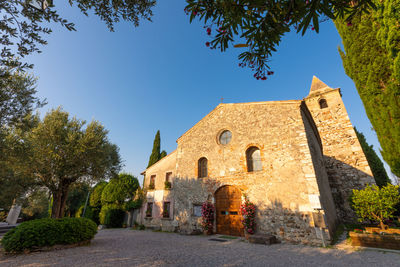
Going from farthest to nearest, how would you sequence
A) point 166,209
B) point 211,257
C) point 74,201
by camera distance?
point 74,201, point 166,209, point 211,257

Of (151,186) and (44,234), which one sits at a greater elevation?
(151,186)

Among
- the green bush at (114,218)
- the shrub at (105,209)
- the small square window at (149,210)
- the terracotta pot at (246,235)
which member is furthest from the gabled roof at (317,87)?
the green bush at (114,218)

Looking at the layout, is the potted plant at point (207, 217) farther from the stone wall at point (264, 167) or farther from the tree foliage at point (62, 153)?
the tree foliage at point (62, 153)

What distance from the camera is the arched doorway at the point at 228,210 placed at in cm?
1051

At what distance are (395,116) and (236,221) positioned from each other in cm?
949

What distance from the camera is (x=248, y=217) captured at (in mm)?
9633

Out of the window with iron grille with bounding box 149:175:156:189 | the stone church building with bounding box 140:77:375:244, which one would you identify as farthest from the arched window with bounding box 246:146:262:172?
the window with iron grille with bounding box 149:175:156:189

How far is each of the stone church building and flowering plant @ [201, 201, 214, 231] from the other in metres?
0.35

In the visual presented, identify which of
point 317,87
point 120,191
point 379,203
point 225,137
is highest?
point 317,87

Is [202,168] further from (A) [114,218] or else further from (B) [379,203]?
(A) [114,218]

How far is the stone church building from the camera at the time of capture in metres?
8.88

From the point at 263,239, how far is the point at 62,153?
11.9 metres

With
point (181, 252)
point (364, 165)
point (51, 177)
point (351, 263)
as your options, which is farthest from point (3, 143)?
point (364, 165)

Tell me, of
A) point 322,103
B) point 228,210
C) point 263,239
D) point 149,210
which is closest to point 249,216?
point 263,239
